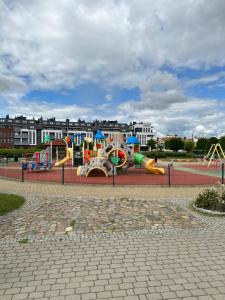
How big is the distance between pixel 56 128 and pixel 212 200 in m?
129

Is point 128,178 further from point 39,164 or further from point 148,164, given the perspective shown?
point 39,164

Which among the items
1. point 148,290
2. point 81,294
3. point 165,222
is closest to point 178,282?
point 148,290

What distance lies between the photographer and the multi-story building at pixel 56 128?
121m

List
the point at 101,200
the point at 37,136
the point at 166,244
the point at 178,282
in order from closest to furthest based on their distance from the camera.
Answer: the point at 178,282 < the point at 166,244 < the point at 101,200 < the point at 37,136

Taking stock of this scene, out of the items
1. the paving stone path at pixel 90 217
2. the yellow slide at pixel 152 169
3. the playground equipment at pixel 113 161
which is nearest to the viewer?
the paving stone path at pixel 90 217

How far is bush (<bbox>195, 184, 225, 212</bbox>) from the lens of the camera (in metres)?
8.72

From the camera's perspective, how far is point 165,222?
7.61 meters

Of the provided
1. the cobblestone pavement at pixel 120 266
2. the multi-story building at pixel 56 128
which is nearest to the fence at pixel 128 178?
the cobblestone pavement at pixel 120 266

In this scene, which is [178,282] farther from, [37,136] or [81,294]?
[37,136]

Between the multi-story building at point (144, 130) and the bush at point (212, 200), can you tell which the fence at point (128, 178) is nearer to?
the bush at point (212, 200)

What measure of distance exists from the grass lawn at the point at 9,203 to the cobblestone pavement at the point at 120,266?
9.16ft

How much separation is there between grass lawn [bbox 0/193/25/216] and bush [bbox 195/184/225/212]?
5758mm

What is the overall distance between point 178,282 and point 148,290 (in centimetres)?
53

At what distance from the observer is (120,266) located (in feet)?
15.9
